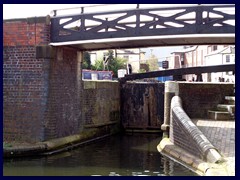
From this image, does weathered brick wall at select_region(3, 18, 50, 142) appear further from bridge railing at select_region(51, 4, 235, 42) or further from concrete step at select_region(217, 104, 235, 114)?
concrete step at select_region(217, 104, 235, 114)

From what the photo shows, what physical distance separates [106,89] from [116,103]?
1.41 meters

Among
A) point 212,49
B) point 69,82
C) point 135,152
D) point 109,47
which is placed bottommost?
point 135,152

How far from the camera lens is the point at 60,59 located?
11898 mm

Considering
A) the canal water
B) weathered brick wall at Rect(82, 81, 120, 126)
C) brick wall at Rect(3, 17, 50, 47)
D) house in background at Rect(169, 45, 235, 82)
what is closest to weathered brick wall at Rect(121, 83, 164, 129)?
weathered brick wall at Rect(82, 81, 120, 126)

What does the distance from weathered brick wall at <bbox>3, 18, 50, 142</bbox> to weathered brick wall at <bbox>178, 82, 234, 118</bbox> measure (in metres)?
6.66

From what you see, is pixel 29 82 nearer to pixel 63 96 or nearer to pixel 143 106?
pixel 63 96

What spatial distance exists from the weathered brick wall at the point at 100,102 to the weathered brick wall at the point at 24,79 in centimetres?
319

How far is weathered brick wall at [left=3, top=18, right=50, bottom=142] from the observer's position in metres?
11.2

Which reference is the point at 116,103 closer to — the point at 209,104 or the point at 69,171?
the point at 209,104

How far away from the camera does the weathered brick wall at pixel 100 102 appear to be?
14.7 m

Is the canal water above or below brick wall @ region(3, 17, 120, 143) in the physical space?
below

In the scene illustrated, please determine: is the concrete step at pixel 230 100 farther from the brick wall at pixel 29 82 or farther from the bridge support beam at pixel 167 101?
the brick wall at pixel 29 82

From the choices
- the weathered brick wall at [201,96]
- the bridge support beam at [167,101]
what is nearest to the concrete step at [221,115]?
the weathered brick wall at [201,96]

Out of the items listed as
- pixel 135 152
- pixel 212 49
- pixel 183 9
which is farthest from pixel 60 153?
pixel 212 49
